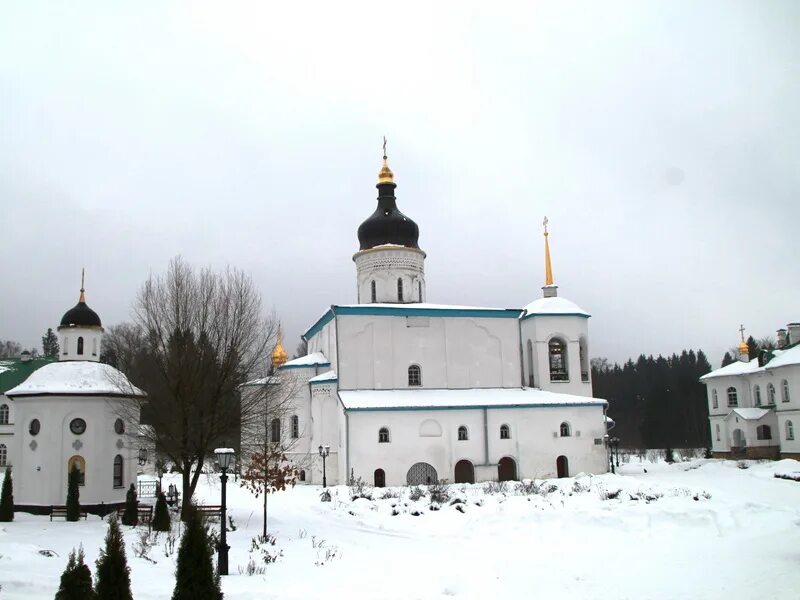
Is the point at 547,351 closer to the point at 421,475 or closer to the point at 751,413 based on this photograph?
the point at 421,475

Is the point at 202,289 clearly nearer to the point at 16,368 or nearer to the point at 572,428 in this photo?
the point at 572,428

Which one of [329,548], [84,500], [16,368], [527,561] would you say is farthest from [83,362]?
[16,368]

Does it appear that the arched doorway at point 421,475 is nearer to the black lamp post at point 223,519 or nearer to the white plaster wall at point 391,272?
the white plaster wall at point 391,272

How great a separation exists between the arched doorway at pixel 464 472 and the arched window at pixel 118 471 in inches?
570

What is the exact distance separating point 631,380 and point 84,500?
3021 inches

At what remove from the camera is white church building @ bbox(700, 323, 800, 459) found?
124 ft

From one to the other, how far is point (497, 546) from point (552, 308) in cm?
2220

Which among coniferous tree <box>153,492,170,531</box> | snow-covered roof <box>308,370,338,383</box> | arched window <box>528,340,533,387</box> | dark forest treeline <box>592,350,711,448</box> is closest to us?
coniferous tree <box>153,492,170,531</box>

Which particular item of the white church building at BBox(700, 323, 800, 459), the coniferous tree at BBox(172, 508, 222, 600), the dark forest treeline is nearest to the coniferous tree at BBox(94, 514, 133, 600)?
the coniferous tree at BBox(172, 508, 222, 600)

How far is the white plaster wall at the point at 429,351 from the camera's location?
3412cm

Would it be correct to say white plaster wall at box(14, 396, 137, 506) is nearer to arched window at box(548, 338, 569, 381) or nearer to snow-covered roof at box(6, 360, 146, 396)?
snow-covered roof at box(6, 360, 146, 396)

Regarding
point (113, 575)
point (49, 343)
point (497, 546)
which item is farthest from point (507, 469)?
point (49, 343)

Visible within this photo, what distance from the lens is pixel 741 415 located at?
4050cm

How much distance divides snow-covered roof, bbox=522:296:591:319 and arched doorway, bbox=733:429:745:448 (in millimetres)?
11836
